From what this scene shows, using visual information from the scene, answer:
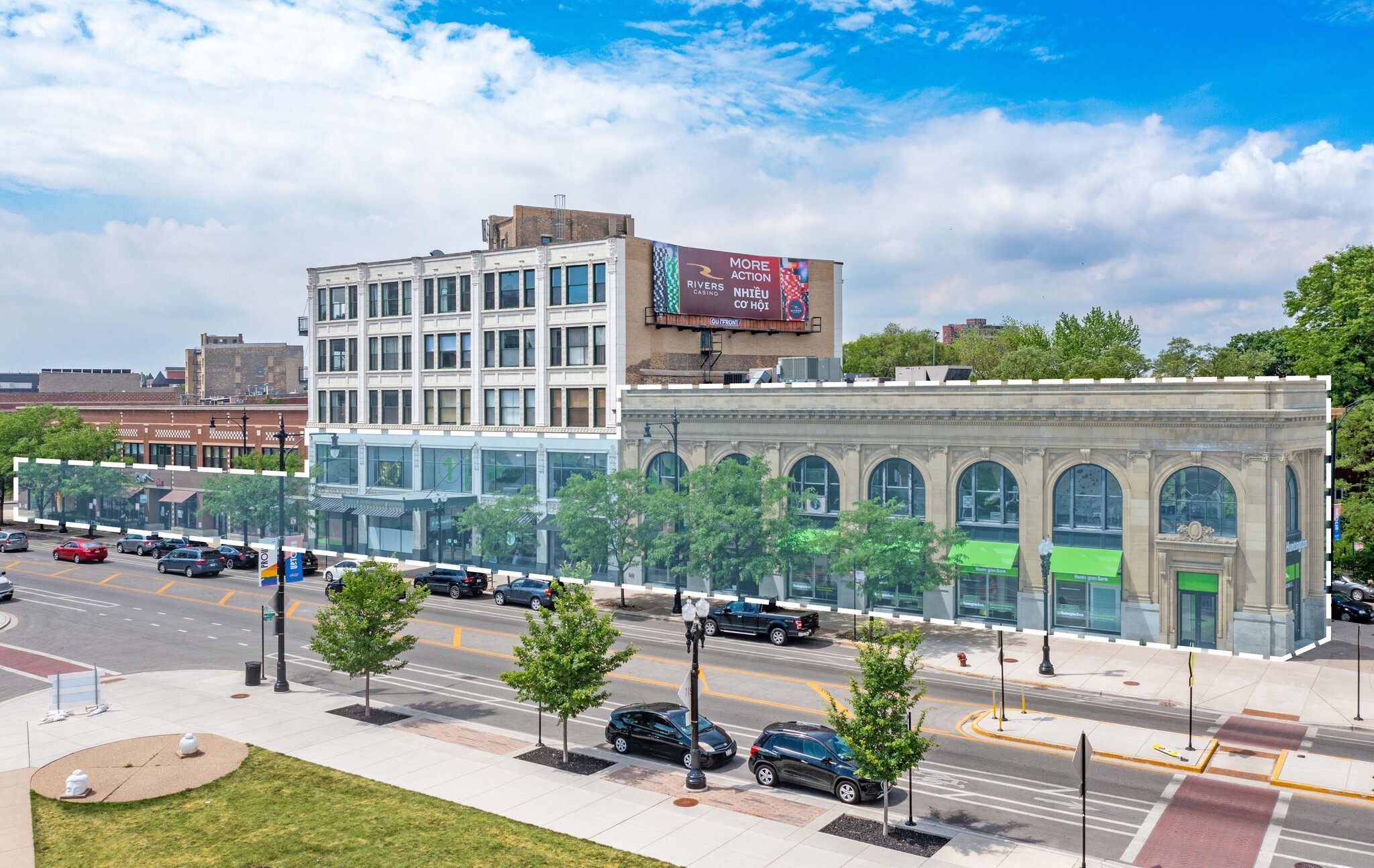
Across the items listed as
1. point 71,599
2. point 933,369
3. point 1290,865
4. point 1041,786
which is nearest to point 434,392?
point 71,599

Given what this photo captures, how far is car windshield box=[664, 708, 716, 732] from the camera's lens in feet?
93.0

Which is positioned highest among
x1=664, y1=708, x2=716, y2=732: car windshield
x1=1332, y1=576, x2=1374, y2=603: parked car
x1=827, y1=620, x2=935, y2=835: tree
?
x1=827, y1=620, x2=935, y2=835: tree

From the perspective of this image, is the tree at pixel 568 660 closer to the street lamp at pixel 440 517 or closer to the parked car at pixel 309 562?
the parked car at pixel 309 562

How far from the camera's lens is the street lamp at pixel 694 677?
25.9 metres

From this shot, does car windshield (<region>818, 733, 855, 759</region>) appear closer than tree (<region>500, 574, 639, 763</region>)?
Yes

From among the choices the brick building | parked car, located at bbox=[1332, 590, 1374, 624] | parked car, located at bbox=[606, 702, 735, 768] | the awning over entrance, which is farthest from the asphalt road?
the brick building

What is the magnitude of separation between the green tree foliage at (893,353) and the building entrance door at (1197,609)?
83.3m

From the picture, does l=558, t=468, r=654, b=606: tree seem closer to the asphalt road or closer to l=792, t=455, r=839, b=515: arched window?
the asphalt road

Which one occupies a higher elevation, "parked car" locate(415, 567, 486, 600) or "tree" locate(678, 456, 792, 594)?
"tree" locate(678, 456, 792, 594)

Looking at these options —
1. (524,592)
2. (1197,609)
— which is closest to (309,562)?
(524,592)

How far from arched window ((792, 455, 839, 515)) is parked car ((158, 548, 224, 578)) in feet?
117

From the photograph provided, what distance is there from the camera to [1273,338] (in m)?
108

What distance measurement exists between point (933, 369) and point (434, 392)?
33.3 metres

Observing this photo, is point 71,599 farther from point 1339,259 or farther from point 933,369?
point 1339,259
